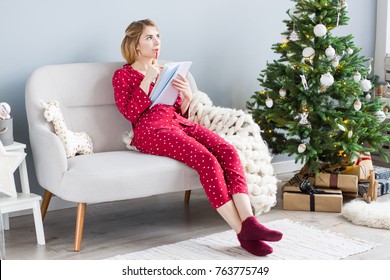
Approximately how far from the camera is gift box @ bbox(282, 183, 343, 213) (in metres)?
4.06

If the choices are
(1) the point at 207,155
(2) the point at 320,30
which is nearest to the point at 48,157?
(1) the point at 207,155

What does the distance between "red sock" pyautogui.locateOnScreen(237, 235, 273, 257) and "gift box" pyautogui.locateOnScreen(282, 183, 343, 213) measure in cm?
82

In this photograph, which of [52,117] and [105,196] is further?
[52,117]

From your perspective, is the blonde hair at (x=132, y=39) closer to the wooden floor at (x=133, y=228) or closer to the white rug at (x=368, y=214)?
the wooden floor at (x=133, y=228)

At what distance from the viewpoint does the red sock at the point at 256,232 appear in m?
3.25

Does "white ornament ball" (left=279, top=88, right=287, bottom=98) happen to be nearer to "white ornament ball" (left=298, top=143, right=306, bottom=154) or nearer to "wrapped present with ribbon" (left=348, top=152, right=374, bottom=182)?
"white ornament ball" (left=298, top=143, right=306, bottom=154)

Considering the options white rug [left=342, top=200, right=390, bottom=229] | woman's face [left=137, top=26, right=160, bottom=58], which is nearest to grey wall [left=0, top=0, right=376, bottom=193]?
woman's face [left=137, top=26, right=160, bottom=58]

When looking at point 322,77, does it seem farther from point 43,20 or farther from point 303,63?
point 43,20

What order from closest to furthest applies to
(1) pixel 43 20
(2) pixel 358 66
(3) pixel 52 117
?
(3) pixel 52 117 → (1) pixel 43 20 → (2) pixel 358 66

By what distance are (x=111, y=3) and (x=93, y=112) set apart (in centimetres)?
65

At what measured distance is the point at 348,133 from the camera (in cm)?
415

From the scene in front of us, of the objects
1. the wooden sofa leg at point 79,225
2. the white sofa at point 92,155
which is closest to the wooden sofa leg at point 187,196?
the white sofa at point 92,155

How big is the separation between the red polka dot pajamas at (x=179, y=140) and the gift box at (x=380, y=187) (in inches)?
43.5

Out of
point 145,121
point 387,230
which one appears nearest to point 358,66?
point 387,230
